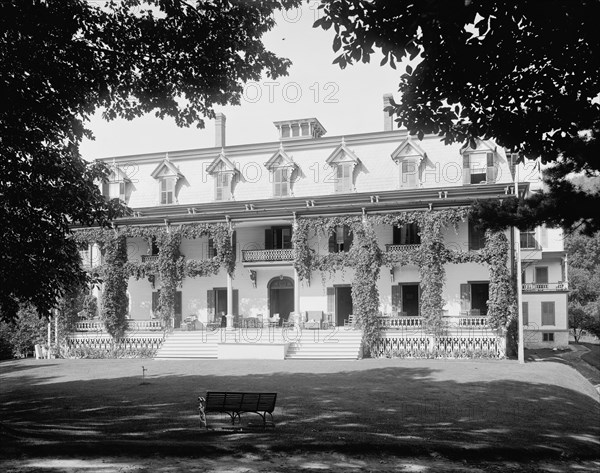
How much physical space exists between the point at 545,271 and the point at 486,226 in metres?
33.5

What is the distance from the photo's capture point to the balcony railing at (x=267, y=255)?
33.4 m

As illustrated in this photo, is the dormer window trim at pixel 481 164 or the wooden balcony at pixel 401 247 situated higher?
the dormer window trim at pixel 481 164

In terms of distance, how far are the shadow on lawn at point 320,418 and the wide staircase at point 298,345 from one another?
6.28 metres

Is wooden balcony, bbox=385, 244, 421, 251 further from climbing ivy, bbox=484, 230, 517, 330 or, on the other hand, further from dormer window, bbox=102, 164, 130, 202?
dormer window, bbox=102, 164, 130, 202

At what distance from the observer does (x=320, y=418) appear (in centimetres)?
1391

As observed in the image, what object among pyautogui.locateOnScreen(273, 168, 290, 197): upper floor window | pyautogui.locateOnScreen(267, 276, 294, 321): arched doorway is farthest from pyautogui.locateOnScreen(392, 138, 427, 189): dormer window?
pyautogui.locateOnScreen(267, 276, 294, 321): arched doorway

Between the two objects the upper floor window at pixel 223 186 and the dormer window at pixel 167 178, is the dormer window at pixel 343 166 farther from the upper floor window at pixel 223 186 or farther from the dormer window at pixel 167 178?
the dormer window at pixel 167 178

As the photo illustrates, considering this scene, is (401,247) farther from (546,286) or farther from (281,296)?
(546,286)

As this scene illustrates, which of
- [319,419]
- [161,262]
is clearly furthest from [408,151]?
[319,419]

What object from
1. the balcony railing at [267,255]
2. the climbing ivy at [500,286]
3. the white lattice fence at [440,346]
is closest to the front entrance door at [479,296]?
the climbing ivy at [500,286]

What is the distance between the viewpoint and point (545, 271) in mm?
45406

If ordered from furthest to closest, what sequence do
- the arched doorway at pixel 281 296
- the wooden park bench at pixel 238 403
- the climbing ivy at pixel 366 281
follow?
1. the arched doorway at pixel 281 296
2. the climbing ivy at pixel 366 281
3. the wooden park bench at pixel 238 403

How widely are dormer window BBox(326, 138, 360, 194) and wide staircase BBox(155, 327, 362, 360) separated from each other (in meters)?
8.78

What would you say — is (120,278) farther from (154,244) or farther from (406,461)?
(406,461)
